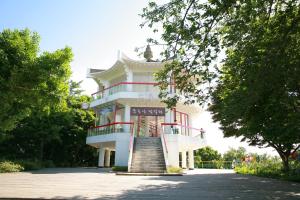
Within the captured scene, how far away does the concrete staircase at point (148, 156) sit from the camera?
18250mm

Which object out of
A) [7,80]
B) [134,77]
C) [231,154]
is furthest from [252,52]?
[231,154]

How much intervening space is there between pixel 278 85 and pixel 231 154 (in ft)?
172

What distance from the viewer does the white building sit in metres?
22.3

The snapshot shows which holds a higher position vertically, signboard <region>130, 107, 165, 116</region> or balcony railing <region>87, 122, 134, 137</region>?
signboard <region>130, 107, 165, 116</region>

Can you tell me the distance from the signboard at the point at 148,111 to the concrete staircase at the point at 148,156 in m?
2.48

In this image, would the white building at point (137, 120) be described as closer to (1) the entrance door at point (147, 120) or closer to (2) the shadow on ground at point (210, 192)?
(1) the entrance door at point (147, 120)

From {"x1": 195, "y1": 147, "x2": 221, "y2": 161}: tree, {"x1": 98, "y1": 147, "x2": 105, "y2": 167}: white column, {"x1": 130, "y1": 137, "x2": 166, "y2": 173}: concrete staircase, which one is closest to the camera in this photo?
{"x1": 130, "y1": 137, "x2": 166, "y2": 173}: concrete staircase

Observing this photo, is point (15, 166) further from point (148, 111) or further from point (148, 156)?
point (148, 111)

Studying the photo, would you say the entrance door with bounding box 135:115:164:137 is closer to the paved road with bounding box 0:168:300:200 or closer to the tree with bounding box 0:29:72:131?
the paved road with bounding box 0:168:300:200

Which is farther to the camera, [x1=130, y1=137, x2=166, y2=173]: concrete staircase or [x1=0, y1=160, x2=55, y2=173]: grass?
[x1=0, y1=160, x2=55, y2=173]: grass

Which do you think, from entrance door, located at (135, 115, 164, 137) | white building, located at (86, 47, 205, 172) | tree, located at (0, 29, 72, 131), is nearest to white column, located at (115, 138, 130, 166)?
white building, located at (86, 47, 205, 172)

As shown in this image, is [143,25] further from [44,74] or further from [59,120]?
[59,120]

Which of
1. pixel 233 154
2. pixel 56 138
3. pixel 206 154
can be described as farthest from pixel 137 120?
pixel 233 154

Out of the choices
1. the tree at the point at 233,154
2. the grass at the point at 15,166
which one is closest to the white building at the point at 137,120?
the grass at the point at 15,166
